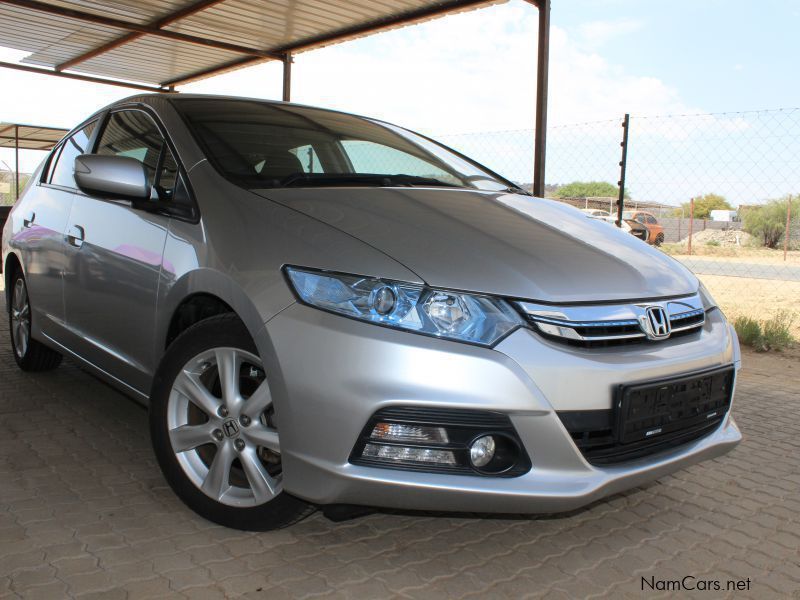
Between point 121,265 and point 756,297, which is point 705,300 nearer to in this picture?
point 121,265

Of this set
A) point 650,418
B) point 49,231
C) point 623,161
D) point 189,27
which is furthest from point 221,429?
point 189,27

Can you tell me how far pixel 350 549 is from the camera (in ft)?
7.47

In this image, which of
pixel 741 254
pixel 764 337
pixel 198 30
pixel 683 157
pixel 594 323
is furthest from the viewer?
pixel 741 254

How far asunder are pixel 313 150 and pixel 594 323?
1.64 m

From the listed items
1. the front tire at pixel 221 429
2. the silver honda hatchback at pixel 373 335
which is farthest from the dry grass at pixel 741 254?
the front tire at pixel 221 429

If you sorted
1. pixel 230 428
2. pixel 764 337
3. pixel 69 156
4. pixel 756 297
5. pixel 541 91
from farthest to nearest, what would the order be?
pixel 756 297, pixel 764 337, pixel 541 91, pixel 69 156, pixel 230 428

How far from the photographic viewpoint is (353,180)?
2693 mm

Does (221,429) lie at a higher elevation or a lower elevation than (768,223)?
lower

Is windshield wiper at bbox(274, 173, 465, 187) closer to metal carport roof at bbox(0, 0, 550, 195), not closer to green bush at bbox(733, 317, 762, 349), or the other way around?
metal carport roof at bbox(0, 0, 550, 195)

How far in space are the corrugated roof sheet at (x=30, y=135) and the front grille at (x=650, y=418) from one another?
464 inches

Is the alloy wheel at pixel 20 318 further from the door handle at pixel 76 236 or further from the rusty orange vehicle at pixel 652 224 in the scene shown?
the rusty orange vehicle at pixel 652 224

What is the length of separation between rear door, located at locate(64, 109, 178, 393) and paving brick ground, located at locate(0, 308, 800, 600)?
1.54 feet

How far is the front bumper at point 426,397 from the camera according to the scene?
181 cm

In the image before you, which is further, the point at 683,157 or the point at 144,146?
the point at 683,157
